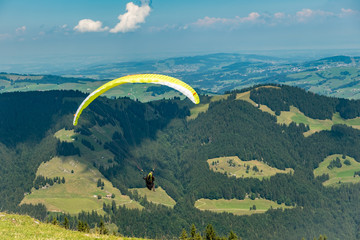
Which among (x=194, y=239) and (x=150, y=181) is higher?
(x=150, y=181)

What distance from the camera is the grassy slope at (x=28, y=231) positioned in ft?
111

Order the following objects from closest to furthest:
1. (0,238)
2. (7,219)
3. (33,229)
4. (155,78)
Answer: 1. (0,238)
2. (33,229)
3. (7,219)
4. (155,78)

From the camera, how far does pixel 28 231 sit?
36594mm

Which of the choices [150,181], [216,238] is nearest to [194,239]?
[216,238]

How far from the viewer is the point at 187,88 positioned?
1988 inches

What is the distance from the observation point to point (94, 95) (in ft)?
173

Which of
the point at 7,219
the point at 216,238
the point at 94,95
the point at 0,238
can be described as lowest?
the point at 216,238

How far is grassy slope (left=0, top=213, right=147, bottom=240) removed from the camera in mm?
33875

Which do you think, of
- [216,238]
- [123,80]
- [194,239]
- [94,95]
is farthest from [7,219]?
[216,238]

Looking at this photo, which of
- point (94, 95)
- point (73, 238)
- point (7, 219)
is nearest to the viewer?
point (73, 238)

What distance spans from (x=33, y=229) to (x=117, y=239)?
37.7 ft

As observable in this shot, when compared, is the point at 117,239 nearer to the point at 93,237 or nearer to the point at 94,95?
the point at 93,237

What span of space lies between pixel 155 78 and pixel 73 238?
1019 inches

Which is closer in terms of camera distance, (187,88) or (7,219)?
(7,219)
